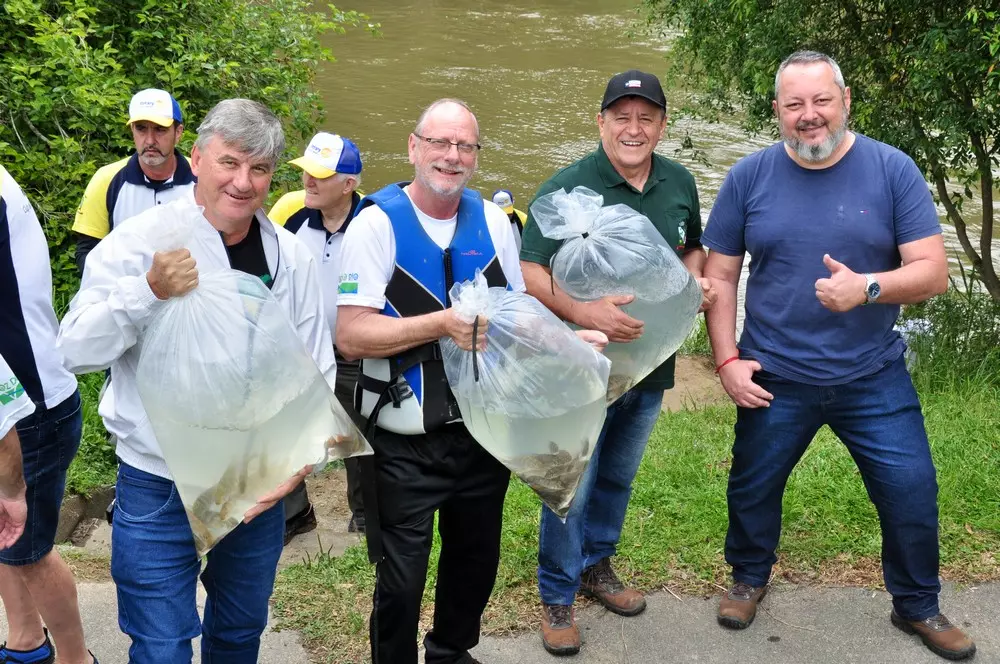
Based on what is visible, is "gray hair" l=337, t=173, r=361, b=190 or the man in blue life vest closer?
the man in blue life vest

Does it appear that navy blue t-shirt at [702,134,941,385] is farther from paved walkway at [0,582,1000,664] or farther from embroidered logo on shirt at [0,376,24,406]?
embroidered logo on shirt at [0,376,24,406]

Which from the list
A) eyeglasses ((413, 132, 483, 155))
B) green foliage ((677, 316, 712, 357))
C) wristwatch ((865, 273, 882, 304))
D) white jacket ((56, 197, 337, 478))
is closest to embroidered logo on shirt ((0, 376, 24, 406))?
white jacket ((56, 197, 337, 478))

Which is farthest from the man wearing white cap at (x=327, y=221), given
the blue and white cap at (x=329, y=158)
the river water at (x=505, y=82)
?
the river water at (x=505, y=82)

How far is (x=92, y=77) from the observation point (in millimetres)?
6367

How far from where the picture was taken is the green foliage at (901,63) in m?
5.68

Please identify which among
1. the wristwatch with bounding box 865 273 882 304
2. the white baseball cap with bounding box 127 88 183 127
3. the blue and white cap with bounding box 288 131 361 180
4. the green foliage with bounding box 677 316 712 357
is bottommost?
the green foliage with bounding box 677 316 712 357

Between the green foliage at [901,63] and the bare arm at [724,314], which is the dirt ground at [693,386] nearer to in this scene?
the green foliage at [901,63]

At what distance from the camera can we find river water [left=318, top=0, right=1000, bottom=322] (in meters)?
13.7

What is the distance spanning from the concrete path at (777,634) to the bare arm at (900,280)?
117cm

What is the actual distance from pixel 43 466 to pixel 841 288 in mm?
2333

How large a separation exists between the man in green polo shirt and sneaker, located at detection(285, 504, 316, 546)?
1.59 meters

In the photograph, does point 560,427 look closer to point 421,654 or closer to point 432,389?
point 432,389

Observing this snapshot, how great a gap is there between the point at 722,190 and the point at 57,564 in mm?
2375

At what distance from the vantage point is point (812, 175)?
3289 mm
